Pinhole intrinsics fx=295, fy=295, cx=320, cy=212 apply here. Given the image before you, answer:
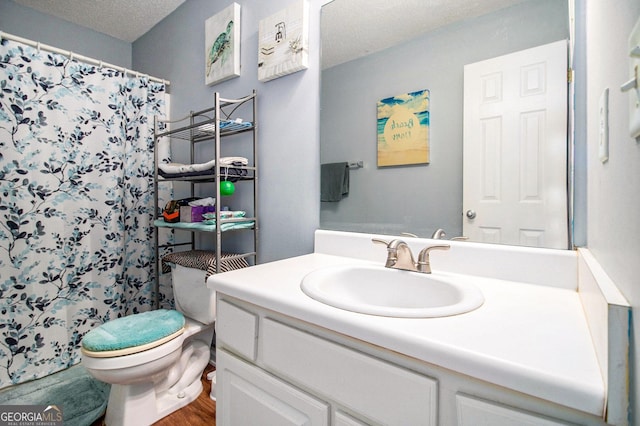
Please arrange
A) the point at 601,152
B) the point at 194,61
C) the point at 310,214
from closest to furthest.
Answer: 1. the point at 601,152
2. the point at 310,214
3. the point at 194,61

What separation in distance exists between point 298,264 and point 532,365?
0.77 meters

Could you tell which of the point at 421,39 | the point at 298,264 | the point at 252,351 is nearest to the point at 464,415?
the point at 252,351

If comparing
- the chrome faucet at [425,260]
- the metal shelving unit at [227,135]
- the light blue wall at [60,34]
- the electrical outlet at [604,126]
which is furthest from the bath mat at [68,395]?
the light blue wall at [60,34]

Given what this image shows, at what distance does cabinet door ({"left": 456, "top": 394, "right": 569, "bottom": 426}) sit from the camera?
1.39 feet

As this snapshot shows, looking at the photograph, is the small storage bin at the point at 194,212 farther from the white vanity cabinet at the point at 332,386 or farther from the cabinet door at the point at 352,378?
the cabinet door at the point at 352,378

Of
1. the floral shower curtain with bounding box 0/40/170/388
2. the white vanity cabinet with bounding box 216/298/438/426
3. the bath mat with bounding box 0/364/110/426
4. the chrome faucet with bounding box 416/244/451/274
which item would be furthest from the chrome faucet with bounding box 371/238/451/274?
the floral shower curtain with bounding box 0/40/170/388

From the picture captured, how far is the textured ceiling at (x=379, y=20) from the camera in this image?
960mm

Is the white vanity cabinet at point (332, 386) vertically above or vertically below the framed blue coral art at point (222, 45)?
below

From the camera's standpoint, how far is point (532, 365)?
0.43 m

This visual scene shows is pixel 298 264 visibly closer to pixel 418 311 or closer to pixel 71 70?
pixel 418 311

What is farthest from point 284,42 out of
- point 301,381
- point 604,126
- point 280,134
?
point 301,381

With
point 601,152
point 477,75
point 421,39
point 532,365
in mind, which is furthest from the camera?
point 421,39

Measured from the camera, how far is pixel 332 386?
624 millimetres

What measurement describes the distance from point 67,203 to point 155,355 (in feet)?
3.72
